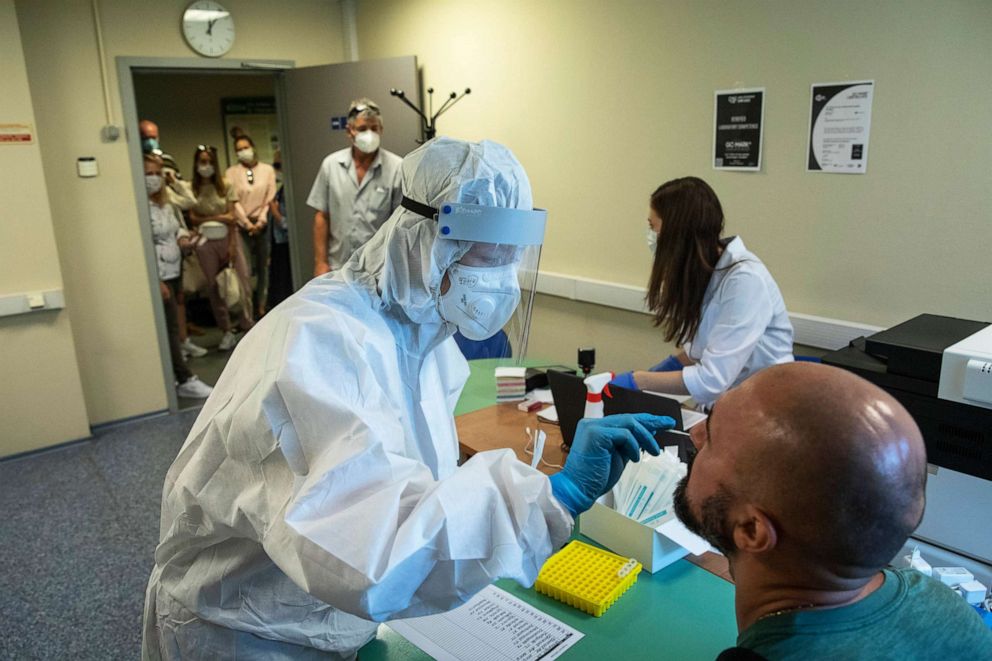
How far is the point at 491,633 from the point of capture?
1211 millimetres

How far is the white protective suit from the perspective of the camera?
35.6 inches

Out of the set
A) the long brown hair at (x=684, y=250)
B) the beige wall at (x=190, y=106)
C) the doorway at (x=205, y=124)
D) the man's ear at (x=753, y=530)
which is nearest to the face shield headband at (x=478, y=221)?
the man's ear at (x=753, y=530)

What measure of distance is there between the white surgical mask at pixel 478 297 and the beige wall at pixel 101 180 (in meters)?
3.47

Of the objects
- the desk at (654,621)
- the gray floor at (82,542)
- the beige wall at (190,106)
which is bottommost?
the gray floor at (82,542)

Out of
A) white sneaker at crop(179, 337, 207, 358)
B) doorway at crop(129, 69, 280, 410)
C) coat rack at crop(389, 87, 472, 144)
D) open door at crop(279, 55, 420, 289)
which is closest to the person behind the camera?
coat rack at crop(389, 87, 472, 144)

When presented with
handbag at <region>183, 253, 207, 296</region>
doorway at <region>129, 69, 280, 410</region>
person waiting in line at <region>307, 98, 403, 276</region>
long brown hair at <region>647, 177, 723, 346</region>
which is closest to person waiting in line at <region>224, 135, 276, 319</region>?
doorway at <region>129, 69, 280, 410</region>

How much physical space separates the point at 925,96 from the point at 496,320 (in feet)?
6.43

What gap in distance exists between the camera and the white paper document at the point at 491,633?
3.82ft

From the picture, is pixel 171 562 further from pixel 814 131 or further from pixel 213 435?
pixel 814 131

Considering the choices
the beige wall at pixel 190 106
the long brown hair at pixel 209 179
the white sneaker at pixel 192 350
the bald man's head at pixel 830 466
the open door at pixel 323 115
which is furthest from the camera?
the beige wall at pixel 190 106

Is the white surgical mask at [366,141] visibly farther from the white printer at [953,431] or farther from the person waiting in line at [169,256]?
the white printer at [953,431]

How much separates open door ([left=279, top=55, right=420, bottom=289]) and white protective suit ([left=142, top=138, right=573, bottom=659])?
128 inches

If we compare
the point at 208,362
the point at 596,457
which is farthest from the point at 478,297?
the point at 208,362

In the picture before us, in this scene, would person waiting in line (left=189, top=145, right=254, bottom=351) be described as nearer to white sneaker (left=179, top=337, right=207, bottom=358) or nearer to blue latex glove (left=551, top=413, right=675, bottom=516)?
white sneaker (left=179, top=337, right=207, bottom=358)
